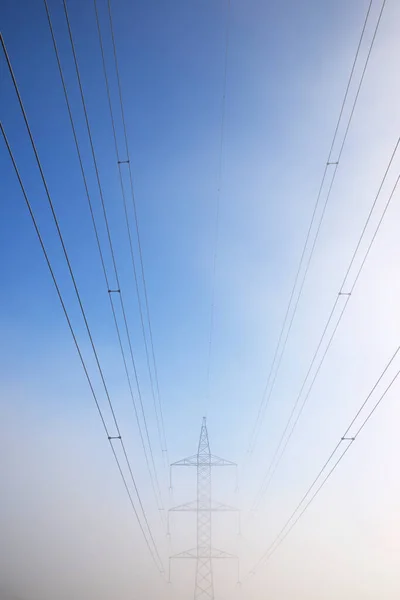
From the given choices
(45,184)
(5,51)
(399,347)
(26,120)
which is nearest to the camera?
(5,51)

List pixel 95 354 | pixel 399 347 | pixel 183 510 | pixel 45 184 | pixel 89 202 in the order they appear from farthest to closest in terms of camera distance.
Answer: pixel 183 510, pixel 399 347, pixel 95 354, pixel 89 202, pixel 45 184

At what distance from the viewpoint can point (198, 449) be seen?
55.1 metres

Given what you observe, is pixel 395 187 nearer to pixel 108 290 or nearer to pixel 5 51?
pixel 108 290

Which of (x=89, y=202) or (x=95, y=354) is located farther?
(x=95, y=354)

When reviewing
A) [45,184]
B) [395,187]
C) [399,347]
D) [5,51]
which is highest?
[395,187]

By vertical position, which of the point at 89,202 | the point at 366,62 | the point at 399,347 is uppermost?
the point at 366,62

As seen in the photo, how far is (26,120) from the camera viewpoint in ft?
30.5

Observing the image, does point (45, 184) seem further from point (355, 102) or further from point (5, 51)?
point (355, 102)

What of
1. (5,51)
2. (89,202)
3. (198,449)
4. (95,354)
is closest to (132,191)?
(89,202)

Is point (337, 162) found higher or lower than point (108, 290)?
higher

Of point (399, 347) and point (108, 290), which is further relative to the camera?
point (108, 290)

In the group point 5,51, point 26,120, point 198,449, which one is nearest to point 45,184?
point 26,120

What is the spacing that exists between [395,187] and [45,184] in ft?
39.1

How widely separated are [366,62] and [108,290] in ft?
35.2
